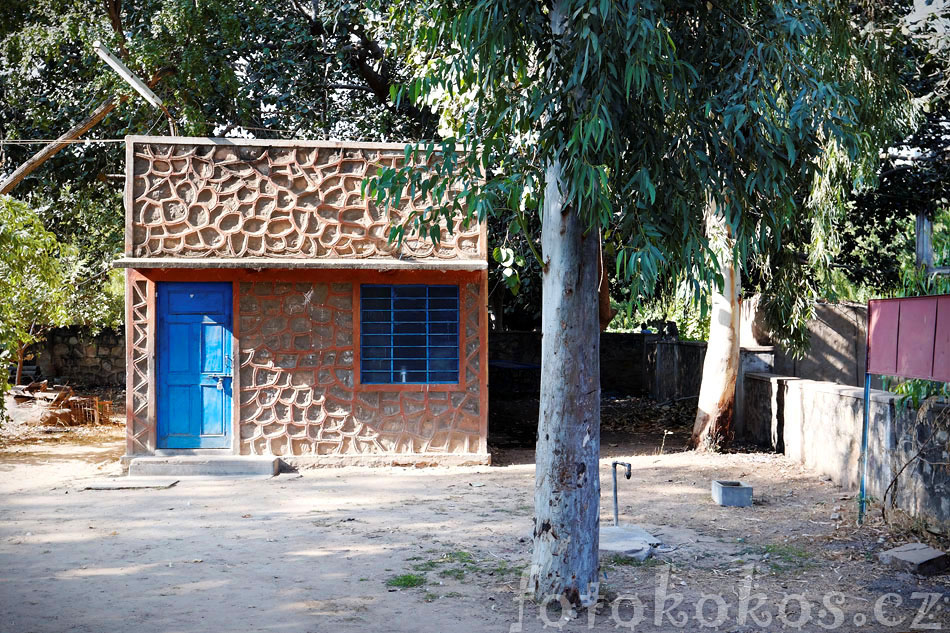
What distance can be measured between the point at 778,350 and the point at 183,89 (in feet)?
34.9

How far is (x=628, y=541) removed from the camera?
271 inches

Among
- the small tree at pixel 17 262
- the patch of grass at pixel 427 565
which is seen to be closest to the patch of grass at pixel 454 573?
the patch of grass at pixel 427 565

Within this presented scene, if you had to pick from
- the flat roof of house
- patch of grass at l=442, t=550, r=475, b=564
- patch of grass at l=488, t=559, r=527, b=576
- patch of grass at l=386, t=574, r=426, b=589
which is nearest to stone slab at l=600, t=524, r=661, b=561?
patch of grass at l=488, t=559, r=527, b=576

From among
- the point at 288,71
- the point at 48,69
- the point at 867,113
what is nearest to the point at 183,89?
the point at 288,71

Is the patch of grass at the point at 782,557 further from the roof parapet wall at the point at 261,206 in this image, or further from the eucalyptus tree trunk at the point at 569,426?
the roof parapet wall at the point at 261,206

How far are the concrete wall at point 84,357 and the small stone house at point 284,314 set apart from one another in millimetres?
11482

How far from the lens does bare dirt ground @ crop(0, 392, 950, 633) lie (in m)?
5.43

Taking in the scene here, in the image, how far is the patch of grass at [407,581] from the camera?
6.09 metres

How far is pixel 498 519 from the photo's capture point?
8180 mm

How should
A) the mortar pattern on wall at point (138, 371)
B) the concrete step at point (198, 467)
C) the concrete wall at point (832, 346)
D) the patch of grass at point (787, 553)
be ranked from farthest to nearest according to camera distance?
the concrete wall at point (832, 346)
the mortar pattern on wall at point (138, 371)
the concrete step at point (198, 467)
the patch of grass at point (787, 553)

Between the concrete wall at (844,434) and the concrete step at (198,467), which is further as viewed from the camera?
the concrete step at (198,467)

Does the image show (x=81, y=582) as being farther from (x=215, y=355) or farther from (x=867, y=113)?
(x=867, y=113)

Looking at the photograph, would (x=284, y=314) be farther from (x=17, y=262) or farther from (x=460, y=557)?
(x=460, y=557)

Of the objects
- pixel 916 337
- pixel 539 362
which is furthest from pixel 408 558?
pixel 539 362
